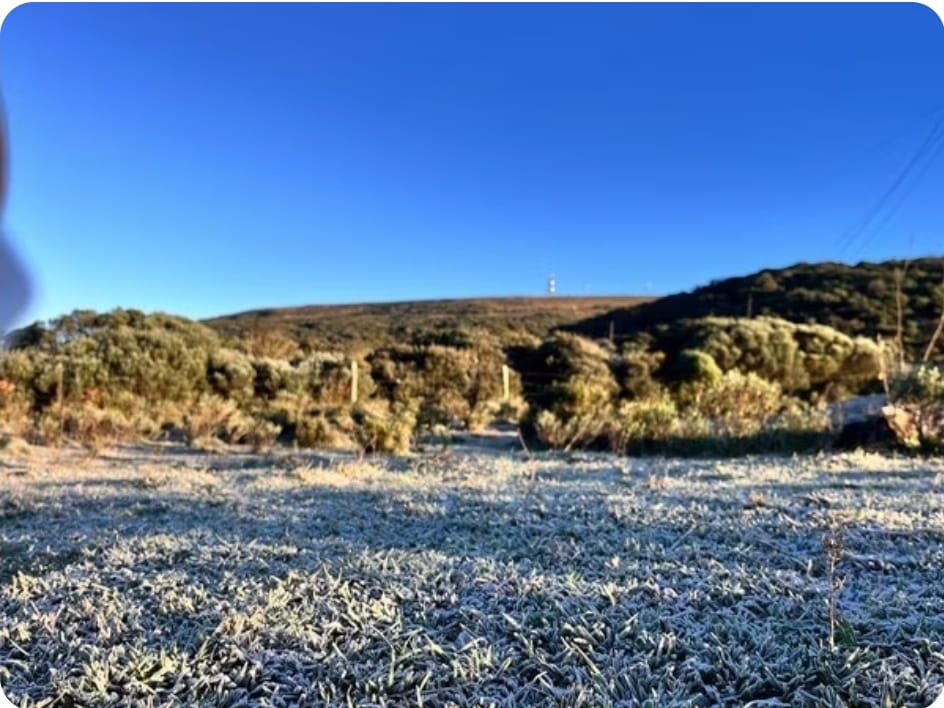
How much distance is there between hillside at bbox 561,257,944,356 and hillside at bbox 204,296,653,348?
8.32ft

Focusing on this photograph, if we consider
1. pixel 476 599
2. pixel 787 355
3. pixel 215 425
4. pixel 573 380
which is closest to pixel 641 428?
pixel 573 380

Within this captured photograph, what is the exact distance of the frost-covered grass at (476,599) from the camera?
7.12 ft

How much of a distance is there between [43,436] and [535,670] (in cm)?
832

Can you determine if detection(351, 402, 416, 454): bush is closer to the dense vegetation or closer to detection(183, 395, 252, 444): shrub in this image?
the dense vegetation

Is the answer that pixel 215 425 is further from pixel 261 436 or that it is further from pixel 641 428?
pixel 641 428

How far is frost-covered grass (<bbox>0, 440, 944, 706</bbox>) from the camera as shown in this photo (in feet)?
7.12

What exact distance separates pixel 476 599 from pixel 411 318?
29935 millimetres

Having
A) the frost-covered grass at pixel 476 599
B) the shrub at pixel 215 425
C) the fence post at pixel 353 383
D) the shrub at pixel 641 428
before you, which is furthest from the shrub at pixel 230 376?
the frost-covered grass at pixel 476 599

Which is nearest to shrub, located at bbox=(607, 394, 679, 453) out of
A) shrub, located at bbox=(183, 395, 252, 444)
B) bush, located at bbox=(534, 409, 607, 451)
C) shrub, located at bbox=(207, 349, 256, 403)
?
bush, located at bbox=(534, 409, 607, 451)

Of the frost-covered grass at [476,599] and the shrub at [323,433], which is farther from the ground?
the shrub at [323,433]

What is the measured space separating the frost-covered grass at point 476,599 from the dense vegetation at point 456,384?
1.61 m

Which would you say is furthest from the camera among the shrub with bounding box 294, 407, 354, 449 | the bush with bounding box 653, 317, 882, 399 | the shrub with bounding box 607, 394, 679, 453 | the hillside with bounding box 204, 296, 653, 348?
the hillside with bounding box 204, 296, 653, 348

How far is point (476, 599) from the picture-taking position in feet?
9.00

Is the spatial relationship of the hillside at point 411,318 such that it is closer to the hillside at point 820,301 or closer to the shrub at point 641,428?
the hillside at point 820,301
